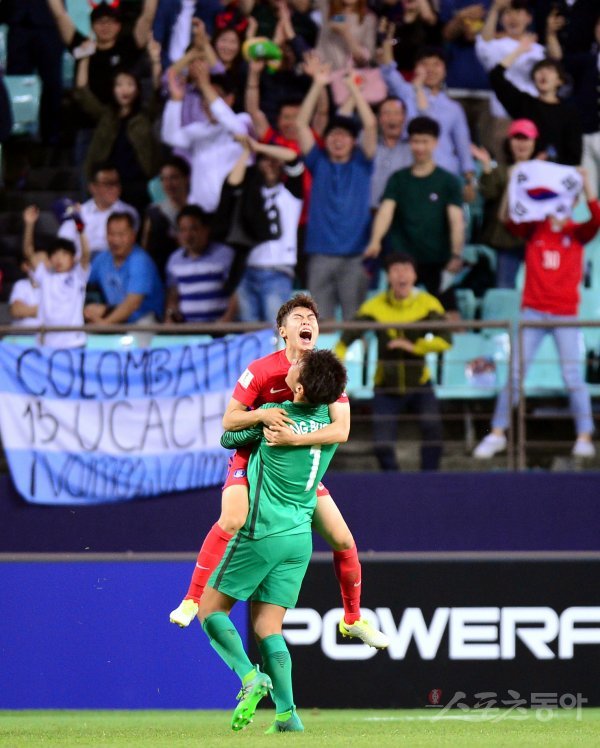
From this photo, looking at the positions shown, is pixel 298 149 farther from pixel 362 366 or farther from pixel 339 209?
pixel 362 366

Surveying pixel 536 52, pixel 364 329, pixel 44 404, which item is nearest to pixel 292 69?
pixel 536 52

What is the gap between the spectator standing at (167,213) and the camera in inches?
514

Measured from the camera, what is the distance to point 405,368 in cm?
1152

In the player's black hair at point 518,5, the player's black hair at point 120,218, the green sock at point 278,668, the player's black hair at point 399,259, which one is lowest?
the green sock at point 278,668

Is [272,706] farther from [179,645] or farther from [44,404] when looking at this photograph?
[44,404]

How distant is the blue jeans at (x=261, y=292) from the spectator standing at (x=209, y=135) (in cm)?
91

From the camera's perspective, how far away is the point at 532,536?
1148 centimetres

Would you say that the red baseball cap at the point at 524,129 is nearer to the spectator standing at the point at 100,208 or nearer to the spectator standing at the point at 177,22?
the spectator standing at the point at 177,22

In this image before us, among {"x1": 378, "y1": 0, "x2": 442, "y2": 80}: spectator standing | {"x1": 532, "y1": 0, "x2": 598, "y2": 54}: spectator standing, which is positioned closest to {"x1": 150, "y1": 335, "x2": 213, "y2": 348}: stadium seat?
{"x1": 378, "y1": 0, "x2": 442, "y2": 80}: spectator standing

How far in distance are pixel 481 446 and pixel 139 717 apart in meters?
4.28

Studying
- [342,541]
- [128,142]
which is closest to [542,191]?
[128,142]

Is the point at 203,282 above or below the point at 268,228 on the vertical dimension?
below

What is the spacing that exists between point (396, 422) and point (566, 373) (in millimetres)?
1395

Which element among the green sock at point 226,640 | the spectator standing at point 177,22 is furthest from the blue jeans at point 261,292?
the green sock at point 226,640
